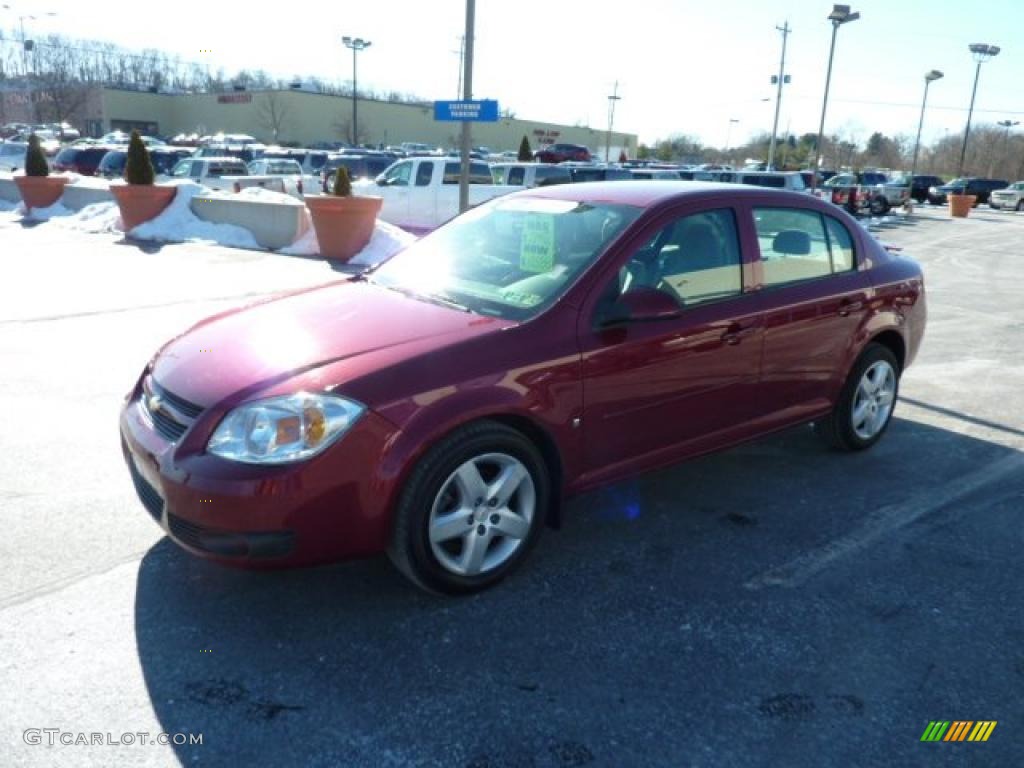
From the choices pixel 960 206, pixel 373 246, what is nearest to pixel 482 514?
pixel 373 246

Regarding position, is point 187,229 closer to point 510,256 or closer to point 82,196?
point 82,196

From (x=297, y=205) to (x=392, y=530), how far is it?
41.3 feet

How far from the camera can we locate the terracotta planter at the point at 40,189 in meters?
19.4

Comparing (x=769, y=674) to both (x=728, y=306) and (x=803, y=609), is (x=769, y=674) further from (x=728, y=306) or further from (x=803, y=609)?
(x=728, y=306)

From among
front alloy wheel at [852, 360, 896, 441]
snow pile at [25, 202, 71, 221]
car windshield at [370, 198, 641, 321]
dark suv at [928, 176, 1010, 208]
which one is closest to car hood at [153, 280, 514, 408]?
car windshield at [370, 198, 641, 321]

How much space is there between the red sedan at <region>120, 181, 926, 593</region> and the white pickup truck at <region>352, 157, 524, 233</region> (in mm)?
14338

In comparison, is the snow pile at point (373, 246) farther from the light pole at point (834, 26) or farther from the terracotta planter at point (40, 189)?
the light pole at point (834, 26)

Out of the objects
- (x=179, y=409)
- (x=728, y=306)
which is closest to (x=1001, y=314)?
(x=728, y=306)

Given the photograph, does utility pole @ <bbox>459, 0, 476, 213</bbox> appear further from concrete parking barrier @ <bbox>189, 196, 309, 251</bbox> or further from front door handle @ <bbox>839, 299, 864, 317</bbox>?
concrete parking barrier @ <bbox>189, 196, 309, 251</bbox>

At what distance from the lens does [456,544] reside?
3.44 meters

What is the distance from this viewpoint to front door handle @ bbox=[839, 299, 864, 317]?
4.84 m

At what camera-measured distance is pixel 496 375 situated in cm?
335
